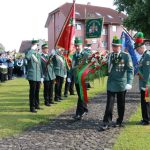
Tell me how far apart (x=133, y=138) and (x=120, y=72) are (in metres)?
1.63

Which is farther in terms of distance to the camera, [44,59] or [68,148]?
[44,59]

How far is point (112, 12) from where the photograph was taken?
6831 cm

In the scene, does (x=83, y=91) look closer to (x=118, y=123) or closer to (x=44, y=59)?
(x=118, y=123)

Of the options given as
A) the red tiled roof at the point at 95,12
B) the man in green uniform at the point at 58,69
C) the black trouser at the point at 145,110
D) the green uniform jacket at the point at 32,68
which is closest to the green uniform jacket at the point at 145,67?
the black trouser at the point at 145,110

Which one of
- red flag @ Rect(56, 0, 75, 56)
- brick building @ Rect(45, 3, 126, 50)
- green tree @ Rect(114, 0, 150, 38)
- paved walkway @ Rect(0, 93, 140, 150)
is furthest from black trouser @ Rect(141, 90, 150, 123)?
brick building @ Rect(45, 3, 126, 50)

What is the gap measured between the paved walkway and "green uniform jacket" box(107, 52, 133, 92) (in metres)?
0.97

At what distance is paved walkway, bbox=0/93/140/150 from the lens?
22.0 feet

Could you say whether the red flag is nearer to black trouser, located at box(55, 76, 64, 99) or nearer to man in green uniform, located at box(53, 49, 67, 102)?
man in green uniform, located at box(53, 49, 67, 102)

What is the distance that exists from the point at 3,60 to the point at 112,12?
48.1m

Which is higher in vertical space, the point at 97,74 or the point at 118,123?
the point at 97,74

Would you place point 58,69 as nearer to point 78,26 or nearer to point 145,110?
point 145,110

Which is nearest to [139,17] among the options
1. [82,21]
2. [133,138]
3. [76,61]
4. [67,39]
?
[67,39]

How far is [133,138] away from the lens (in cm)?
725

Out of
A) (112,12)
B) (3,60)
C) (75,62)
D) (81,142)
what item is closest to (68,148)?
(81,142)
